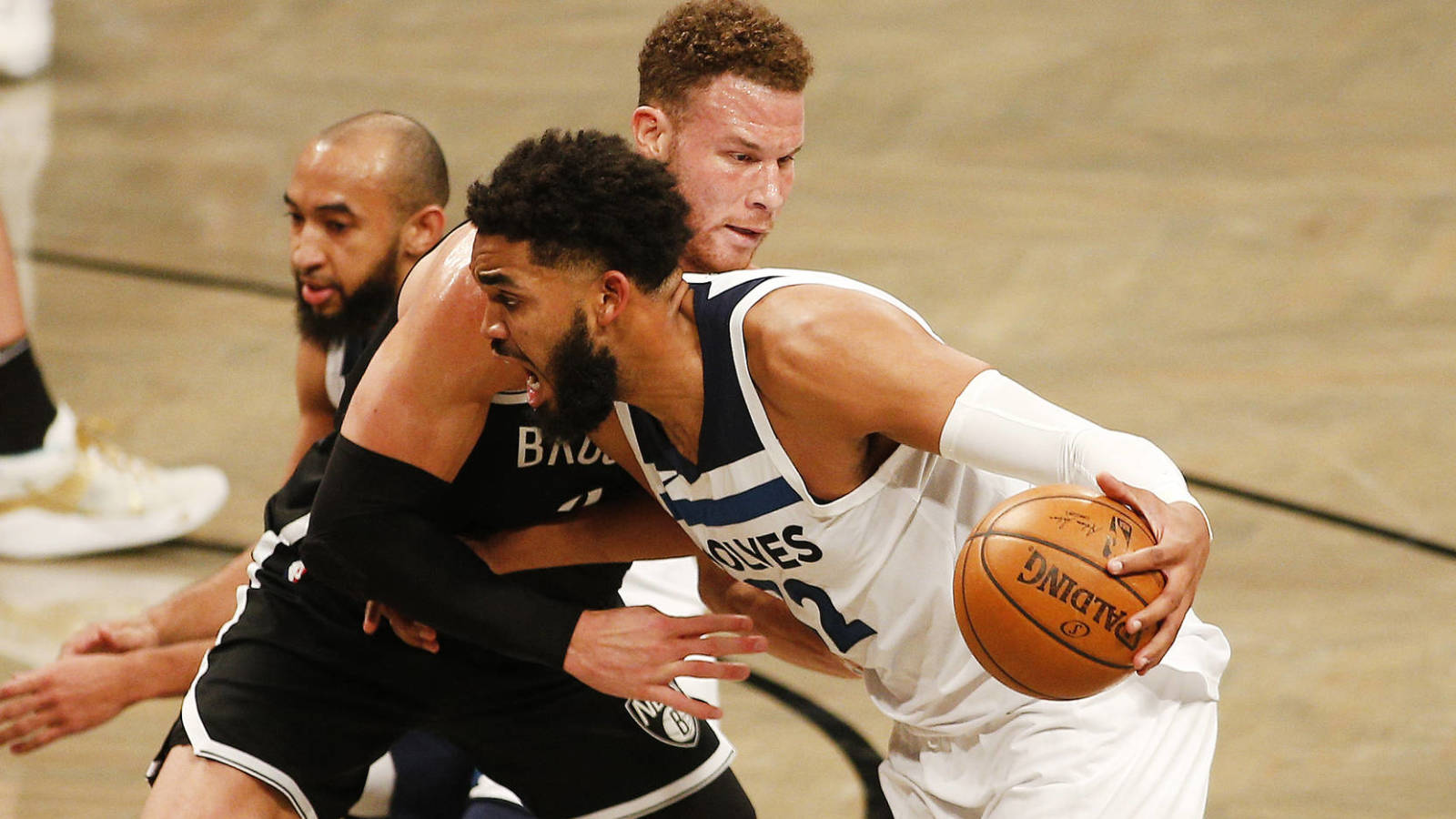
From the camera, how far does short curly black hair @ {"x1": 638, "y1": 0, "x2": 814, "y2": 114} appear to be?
9.71 ft

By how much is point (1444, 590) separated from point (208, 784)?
11.5 feet

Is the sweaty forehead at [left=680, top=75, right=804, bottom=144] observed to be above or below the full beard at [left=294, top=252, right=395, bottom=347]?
above

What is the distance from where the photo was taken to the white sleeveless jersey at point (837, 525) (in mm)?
2562

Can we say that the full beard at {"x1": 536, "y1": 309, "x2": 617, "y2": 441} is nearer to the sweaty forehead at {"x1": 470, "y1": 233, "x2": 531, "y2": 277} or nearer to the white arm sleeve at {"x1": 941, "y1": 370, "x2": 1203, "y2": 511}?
the sweaty forehead at {"x1": 470, "y1": 233, "x2": 531, "y2": 277}

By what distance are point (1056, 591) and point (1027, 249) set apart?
469 cm

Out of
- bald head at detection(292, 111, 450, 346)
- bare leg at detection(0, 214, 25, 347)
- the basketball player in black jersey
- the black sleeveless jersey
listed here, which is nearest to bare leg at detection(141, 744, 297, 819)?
the basketball player in black jersey

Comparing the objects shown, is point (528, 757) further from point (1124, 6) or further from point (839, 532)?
point (1124, 6)

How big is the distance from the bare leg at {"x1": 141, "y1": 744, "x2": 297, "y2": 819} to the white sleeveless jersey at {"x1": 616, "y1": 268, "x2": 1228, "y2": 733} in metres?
0.93

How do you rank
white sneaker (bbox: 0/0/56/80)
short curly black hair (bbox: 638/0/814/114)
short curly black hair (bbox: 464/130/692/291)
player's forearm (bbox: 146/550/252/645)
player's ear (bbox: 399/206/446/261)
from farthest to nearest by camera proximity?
white sneaker (bbox: 0/0/56/80) → player's ear (bbox: 399/206/446/261) → player's forearm (bbox: 146/550/252/645) → short curly black hair (bbox: 638/0/814/114) → short curly black hair (bbox: 464/130/692/291)

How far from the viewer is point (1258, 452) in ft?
17.8

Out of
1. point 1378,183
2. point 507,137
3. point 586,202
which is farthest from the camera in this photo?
point 507,137

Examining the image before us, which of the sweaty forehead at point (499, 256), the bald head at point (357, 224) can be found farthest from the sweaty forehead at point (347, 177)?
the sweaty forehead at point (499, 256)

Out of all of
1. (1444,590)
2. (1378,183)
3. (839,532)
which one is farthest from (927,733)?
(1378,183)

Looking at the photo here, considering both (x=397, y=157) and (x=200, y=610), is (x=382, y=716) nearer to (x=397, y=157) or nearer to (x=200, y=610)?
(x=200, y=610)
